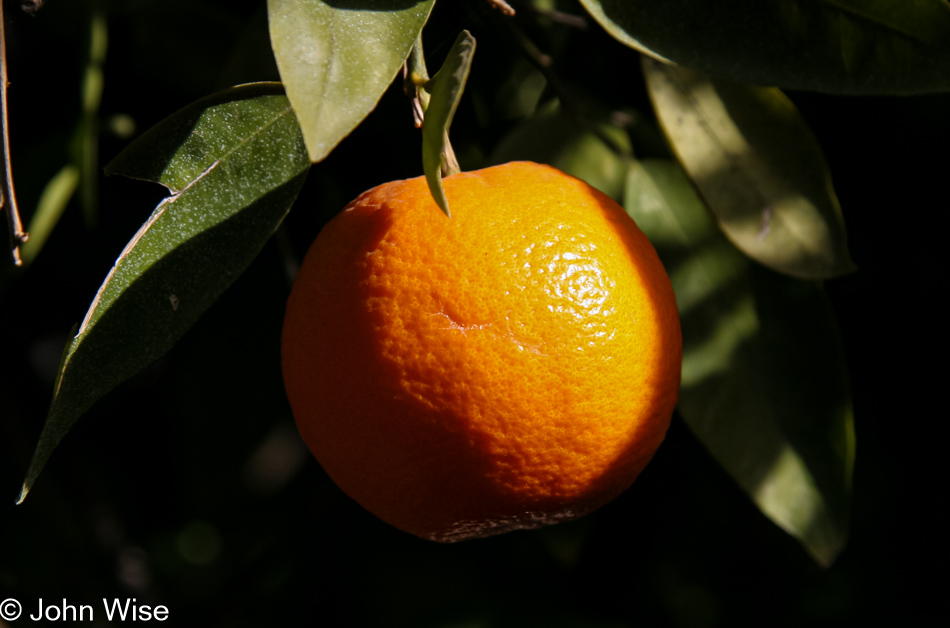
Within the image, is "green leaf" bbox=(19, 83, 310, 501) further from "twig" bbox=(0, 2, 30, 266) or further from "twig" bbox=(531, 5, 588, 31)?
"twig" bbox=(531, 5, 588, 31)

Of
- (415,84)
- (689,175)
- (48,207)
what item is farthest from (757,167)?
(48,207)

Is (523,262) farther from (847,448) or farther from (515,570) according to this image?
(515,570)

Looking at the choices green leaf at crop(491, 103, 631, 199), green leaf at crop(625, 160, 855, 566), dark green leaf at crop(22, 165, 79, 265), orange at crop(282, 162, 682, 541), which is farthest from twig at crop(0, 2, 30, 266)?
green leaf at crop(625, 160, 855, 566)

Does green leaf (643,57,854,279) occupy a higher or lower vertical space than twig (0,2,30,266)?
lower

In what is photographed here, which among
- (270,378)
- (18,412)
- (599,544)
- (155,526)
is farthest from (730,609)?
(18,412)

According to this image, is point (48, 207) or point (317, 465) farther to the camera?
point (317, 465)

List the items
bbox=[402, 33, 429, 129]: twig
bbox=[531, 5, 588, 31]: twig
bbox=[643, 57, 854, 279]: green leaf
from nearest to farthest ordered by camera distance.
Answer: bbox=[402, 33, 429, 129]: twig, bbox=[643, 57, 854, 279]: green leaf, bbox=[531, 5, 588, 31]: twig

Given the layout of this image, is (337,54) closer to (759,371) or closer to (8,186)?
(8,186)
